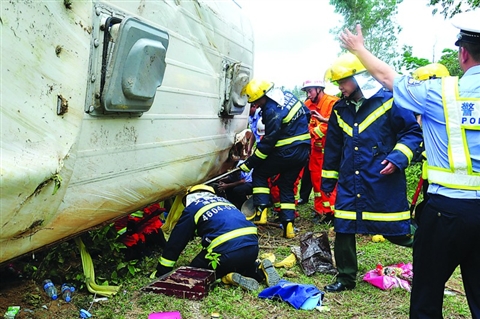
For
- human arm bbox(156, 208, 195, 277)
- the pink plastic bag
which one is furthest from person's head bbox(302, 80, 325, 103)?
human arm bbox(156, 208, 195, 277)

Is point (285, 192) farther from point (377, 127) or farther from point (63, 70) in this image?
point (63, 70)

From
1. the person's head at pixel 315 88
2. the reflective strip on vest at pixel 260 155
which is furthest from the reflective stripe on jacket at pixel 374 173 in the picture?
the person's head at pixel 315 88

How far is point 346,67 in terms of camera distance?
11.2 feet

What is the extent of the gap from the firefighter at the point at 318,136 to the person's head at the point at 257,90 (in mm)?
959

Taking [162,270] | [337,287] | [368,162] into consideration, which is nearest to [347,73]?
[368,162]

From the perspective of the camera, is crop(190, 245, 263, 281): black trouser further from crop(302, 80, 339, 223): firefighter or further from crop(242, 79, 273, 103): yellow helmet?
crop(302, 80, 339, 223): firefighter

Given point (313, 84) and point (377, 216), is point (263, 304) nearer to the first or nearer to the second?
point (377, 216)

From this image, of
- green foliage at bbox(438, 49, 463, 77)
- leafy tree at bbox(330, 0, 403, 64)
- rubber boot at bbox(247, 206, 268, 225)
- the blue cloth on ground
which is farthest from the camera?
leafy tree at bbox(330, 0, 403, 64)

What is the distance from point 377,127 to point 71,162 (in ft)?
7.28

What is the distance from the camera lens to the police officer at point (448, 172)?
206 cm

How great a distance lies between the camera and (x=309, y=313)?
313 centimetres

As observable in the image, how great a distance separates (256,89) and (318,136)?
125 centimetres

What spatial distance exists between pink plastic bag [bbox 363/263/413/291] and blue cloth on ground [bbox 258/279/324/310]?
1.73ft

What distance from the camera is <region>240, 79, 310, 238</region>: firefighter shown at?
16.5 feet
